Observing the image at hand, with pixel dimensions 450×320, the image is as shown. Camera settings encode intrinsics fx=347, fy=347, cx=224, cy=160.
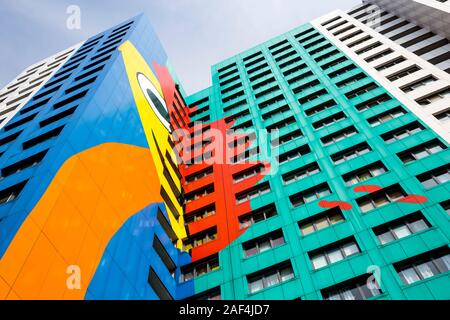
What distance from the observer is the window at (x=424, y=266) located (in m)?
18.9

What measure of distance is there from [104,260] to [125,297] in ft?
8.00

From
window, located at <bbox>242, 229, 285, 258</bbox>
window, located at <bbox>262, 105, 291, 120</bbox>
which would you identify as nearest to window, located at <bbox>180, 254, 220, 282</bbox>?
window, located at <bbox>242, 229, 285, 258</bbox>

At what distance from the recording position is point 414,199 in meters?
22.6

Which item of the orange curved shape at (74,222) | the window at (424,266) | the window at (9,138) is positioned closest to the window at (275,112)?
the orange curved shape at (74,222)

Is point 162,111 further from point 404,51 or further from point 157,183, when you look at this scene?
point 404,51

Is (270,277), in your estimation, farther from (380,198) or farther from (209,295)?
(380,198)

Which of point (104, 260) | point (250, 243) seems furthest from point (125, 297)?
point (250, 243)

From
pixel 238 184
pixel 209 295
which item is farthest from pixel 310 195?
pixel 209 295

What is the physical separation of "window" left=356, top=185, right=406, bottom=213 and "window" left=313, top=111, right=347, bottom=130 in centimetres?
1045

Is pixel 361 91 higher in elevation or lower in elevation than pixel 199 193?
higher

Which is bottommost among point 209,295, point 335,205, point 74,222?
point 209,295

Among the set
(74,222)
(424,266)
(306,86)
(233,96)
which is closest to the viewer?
(74,222)

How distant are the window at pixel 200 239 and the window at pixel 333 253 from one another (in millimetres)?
8480

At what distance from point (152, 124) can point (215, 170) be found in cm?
758
